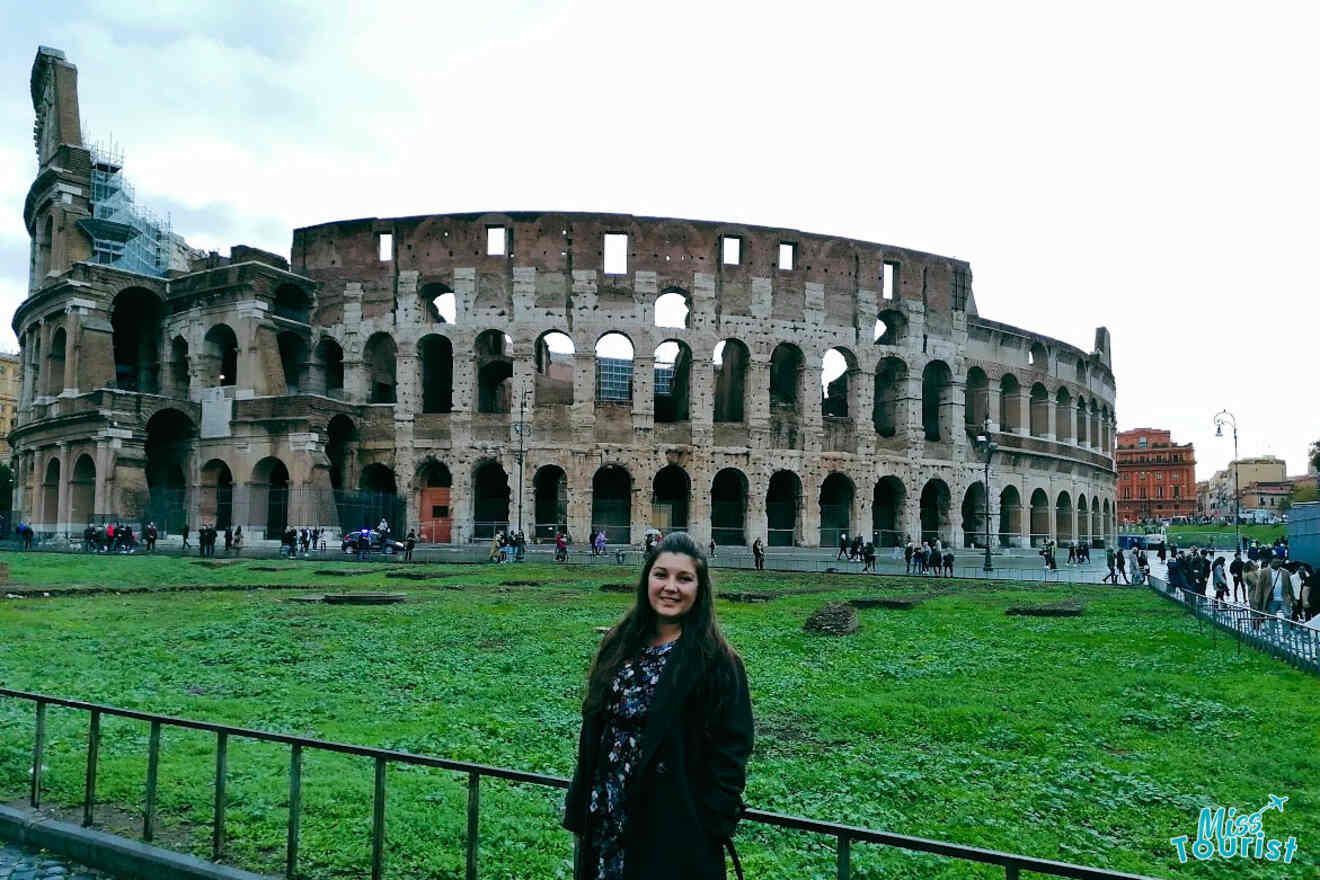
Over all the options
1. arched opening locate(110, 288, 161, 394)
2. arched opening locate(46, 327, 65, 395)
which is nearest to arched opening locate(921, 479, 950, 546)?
arched opening locate(110, 288, 161, 394)

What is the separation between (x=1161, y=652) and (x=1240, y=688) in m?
2.53

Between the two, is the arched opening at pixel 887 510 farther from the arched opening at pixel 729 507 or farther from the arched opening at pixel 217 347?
the arched opening at pixel 217 347

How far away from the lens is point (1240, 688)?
9.26 meters

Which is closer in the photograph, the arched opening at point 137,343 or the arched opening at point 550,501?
the arched opening at point 550,501

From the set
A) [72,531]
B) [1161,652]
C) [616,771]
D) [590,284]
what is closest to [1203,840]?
[616,771]

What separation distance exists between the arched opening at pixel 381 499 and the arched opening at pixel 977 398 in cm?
2519

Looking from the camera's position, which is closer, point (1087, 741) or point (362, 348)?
point (1087, 741)

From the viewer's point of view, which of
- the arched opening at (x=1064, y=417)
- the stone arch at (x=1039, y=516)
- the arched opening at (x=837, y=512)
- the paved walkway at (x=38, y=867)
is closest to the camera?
the paved walkway at (x=38, y=867)

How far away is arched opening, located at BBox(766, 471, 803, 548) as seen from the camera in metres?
37.8

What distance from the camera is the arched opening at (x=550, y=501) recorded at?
119 ft

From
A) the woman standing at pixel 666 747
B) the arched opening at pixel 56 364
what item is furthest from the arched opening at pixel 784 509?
the woman standing at pixel 666 747

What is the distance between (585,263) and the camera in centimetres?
3619

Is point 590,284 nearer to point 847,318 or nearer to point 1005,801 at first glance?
point 847,318

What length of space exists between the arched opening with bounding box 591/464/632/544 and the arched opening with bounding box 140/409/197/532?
50.7ft
